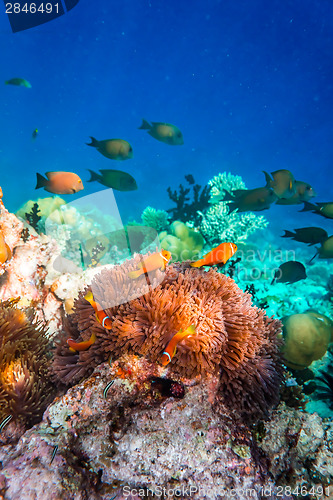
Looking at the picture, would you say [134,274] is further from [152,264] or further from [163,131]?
[163,131]

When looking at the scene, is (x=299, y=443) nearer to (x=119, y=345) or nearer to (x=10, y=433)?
Answer: (x=119, y=345)

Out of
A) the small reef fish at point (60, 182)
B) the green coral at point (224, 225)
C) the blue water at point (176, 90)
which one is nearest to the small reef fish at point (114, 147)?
the small reef fish at point (60, 182)

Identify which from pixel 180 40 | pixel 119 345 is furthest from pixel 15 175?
pixel 119 345

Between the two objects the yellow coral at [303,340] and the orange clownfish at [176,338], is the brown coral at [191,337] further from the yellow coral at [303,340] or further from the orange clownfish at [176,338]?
the yellow coral at [303,340]

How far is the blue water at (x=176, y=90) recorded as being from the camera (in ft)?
136

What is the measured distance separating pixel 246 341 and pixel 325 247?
13.4ft

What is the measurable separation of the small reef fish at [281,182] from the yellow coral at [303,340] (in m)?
2.49

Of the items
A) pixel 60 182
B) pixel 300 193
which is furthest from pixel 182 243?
pixel 60 182

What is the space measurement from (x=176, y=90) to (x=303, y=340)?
2805 inches

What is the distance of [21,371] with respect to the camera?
7.64 feet

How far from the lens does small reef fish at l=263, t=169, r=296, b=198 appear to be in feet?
15.9

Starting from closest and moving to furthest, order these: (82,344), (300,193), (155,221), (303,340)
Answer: (82,344)
(303,340)
(300,193)
(155,221)

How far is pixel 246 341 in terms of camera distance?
2094mm

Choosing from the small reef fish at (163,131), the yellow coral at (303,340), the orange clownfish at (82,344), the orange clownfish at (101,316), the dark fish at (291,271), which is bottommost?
the yellow coral at (303,340)
